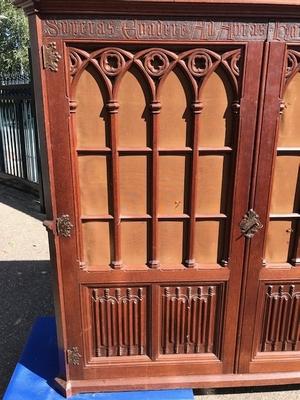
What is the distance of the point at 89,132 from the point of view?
1.96 metres

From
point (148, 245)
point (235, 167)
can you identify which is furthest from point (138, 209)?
point (235, 167)

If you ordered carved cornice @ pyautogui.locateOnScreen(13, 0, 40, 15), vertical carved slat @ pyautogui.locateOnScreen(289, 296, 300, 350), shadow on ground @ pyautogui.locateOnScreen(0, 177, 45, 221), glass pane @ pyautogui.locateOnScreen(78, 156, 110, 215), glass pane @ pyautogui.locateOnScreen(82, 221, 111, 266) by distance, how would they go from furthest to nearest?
shadow on ground @ pyautogui.locateOnScreen(0, 177, 45, 221)
vertical carved slat @ pyautogui.locateOnScreen(289, 296, 300, 350)
glass pane @ pyautogui.locateOnScreen(82, 221, 111, 266)
glass pane @ pyautogui.locateOnScreen(78, 156, 110, 215)
carved cornice @ pyautogui.locateOnScreen(13, 0, 40, 15)

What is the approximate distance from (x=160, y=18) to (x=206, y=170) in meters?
0.81

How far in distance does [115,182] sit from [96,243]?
1.29 ft

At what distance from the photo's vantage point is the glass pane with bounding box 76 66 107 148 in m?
1.88

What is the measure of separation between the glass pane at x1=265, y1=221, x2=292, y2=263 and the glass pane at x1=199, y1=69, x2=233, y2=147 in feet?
1.96

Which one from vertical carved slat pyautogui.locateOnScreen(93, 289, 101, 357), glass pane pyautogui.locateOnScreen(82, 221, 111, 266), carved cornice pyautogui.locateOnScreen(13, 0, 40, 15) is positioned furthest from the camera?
vertical carved slat pyautogui.locateOnScreen(93, 289, 101, 357)

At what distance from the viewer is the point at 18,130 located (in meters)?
7.16

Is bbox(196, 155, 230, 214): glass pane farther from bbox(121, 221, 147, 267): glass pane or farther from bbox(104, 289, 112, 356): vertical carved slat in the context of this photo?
bbox(104, 289, 112, 356): vertical carved slat

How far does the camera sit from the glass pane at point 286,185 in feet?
6.83

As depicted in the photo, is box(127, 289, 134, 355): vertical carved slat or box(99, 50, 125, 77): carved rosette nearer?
box(99, 50, 125, 77): carved rosette

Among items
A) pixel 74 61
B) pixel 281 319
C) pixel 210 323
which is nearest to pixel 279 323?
pixel 281 319

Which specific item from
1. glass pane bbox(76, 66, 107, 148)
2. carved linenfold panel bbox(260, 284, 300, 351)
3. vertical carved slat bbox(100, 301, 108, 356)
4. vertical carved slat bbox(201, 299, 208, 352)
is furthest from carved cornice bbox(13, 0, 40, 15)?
carved linenfold panel bbox(260, 284, 300, 351)

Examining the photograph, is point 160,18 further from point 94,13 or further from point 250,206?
point 250,206
